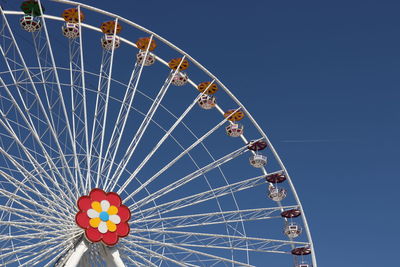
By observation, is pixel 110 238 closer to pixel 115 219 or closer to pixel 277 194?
pixel 115 219

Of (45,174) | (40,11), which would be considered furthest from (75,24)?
(45,174)

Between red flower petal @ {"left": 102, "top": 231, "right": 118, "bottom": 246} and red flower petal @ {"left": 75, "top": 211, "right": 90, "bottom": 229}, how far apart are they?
72cm

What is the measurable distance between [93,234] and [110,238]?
59 cm

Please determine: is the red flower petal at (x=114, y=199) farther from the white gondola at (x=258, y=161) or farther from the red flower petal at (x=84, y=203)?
the white gondola at (x=258, y=161)

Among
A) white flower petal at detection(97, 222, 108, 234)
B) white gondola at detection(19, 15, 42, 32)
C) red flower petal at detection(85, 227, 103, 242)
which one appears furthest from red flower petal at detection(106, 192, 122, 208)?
white gondola at detection(19, 15, 42, 32)

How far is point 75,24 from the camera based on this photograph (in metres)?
23.5

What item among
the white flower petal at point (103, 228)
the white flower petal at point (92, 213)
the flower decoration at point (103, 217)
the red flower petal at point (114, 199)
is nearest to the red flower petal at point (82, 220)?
the flower decoration at point (103, 217)

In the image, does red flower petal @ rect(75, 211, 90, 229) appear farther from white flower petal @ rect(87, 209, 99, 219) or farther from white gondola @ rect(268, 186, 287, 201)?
white gondola @ rect(268, 186, 287, 201)

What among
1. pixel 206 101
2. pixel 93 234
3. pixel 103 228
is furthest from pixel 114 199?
pixel 206 101

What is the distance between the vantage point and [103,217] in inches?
790

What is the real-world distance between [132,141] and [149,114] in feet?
5.01

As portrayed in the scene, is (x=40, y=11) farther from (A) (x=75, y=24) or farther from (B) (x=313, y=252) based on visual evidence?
(B) (x=313, y=252)

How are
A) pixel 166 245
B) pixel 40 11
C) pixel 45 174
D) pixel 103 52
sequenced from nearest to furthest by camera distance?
pixel 45 174
pixel 166 245
pixel 40 11
pixel 103 52

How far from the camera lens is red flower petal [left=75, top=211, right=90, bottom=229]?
1939cm
